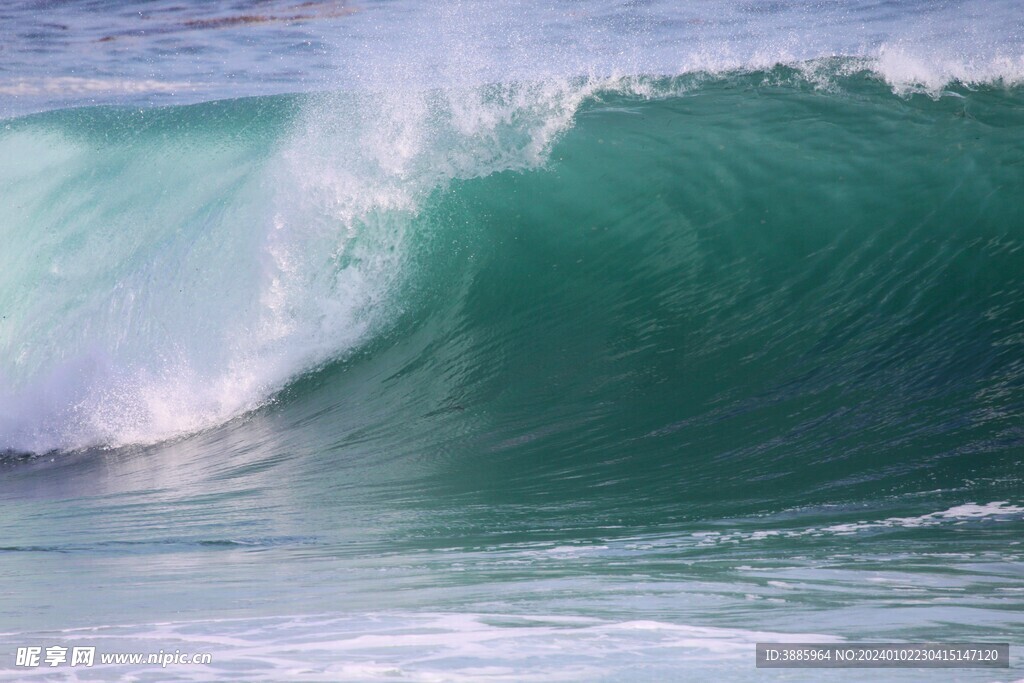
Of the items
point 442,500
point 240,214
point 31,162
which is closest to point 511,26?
point 240,214

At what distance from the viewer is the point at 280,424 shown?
17.8 ft

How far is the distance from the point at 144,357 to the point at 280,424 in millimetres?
1255

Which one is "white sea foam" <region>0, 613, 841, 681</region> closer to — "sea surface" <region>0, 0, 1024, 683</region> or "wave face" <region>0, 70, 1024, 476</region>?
"sea surface" <region>0, 0, 1024, 683</region>

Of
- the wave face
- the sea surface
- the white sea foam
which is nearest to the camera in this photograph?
the white sea foam

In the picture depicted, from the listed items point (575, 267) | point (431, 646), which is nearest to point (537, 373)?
point (575, 267)

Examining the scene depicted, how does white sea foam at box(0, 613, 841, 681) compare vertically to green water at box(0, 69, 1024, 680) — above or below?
below

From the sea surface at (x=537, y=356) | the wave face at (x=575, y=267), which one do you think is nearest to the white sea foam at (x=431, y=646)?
the sea surface at (x=537, y=356)

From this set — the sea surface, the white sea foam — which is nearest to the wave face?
the sea surface

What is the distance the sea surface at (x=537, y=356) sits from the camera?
2.95 metres

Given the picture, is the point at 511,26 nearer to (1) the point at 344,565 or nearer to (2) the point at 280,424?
(2) the point at 280,424

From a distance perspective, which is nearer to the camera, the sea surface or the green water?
the sea surface

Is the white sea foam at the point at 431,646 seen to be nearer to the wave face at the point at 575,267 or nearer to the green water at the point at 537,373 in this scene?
the green water at the point at 537,373

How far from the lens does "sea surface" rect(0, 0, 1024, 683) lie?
116 inches

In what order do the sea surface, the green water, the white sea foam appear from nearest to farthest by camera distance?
1. the white sea foam
2. the sea surface
3. the green water
